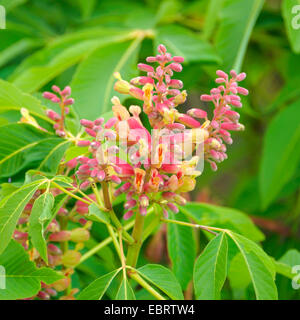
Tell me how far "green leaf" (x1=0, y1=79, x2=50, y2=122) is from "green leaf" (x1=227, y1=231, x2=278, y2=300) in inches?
11.7

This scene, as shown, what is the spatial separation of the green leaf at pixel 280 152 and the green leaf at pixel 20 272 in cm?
64

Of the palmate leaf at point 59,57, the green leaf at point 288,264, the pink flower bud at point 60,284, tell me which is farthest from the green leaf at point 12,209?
the palmate leaf at point 59,57

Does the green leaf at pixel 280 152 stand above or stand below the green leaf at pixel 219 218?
above

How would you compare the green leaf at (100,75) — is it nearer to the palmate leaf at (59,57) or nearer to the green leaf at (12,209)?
the palmate leaf at (59,57)

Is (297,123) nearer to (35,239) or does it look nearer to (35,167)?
(35,167)

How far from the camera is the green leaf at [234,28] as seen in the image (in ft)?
3.37

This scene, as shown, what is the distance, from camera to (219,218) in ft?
2.70

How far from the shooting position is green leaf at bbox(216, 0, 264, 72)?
1026 millimetres

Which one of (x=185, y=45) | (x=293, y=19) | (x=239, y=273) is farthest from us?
(x=185, y=45)

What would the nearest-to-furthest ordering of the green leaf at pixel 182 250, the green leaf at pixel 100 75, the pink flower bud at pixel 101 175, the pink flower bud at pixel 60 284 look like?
1. the pink flower bud at pixel 101 175
2. the pink flower bud at pixel 60 284
3. the green leaf at pixel 182 250
4. the green leaf at pixel 100 75

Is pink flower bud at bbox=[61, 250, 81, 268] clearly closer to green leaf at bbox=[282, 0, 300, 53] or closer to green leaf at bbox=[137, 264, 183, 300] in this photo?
green leaf at bbox=[137, 264, 183, 300]

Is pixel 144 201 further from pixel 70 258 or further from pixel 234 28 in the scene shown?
pixel 234 28

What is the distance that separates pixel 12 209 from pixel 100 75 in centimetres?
49

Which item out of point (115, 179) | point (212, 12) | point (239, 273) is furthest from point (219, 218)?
point (212, 12)
